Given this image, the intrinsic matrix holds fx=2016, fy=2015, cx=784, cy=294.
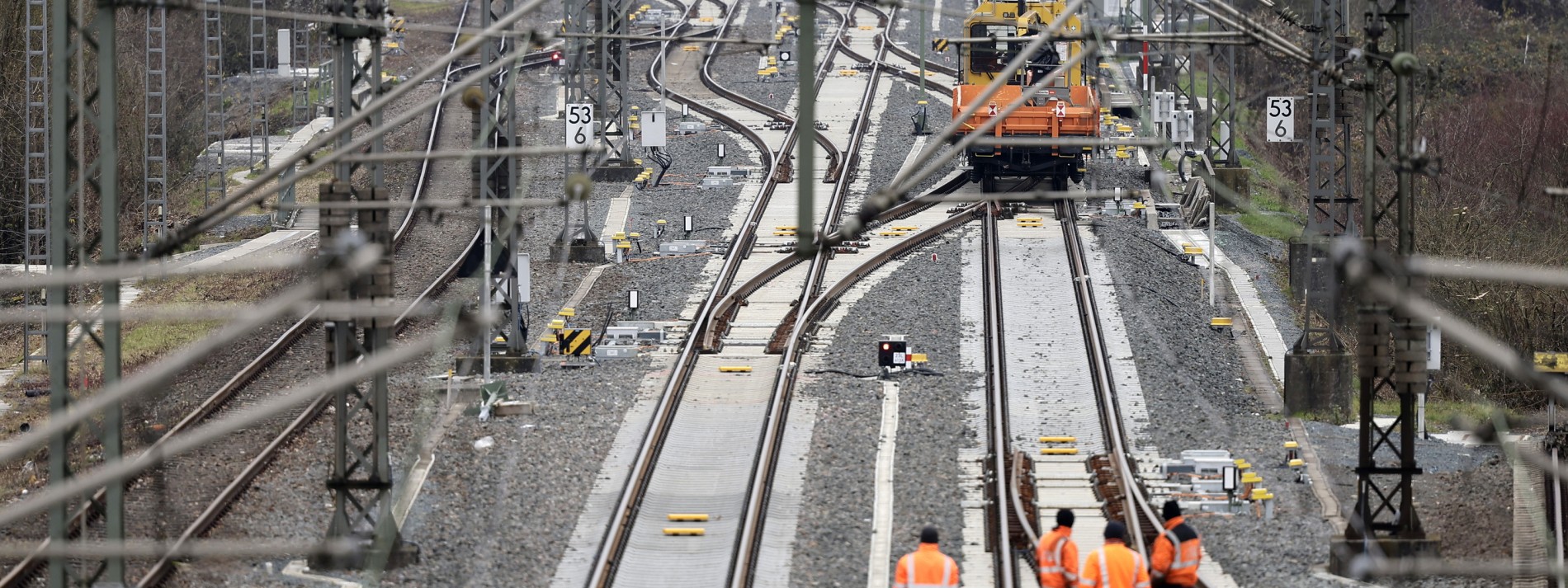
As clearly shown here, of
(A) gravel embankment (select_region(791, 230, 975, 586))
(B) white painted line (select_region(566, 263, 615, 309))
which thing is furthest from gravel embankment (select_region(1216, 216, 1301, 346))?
(B) white painted line (select_region(566, 263, 615, 309))

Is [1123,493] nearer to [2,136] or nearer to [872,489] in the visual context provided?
[872,489]

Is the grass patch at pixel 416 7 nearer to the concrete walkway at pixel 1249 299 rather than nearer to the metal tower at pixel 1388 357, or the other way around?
the concrete walkway at pixel 1249 299

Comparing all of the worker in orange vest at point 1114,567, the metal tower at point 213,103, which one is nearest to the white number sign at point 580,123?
the metal tower at point 213,103

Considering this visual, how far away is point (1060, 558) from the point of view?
43.4 ft

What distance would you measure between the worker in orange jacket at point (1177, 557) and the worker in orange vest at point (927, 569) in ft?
5.30

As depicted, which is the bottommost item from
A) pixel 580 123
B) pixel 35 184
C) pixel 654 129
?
pixel 35 184

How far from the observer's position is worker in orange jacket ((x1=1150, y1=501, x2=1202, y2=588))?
44.4 feet

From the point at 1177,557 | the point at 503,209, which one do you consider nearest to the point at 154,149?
the point at 503,209

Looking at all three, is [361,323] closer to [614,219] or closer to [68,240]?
[68,240]

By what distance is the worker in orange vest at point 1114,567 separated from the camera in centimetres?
1278

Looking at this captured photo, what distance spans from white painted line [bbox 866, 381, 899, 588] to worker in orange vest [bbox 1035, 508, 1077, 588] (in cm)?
218

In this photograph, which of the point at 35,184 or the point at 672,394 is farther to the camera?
the point at 35,184

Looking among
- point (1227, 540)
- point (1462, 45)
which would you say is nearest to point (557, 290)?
point (1227, 540)

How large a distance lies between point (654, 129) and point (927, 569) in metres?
22.6
